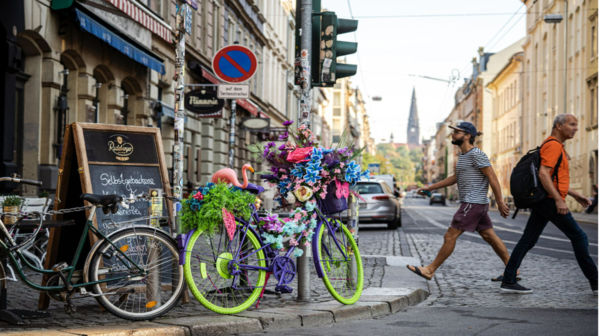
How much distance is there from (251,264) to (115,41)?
9.96 metres

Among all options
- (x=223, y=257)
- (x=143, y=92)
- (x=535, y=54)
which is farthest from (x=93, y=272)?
(x=535, y=54)

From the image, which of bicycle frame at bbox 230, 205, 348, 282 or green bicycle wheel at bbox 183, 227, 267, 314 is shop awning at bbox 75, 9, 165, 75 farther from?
green bicycle wheel at bbox 183, 227, 267, 314

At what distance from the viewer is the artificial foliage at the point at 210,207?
5.85m

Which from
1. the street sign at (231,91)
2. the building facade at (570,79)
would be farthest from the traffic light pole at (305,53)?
the building facade at (570,79)

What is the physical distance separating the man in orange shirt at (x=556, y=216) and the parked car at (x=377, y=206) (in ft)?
39.8

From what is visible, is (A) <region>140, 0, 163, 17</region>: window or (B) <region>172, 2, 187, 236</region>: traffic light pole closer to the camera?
(B) <region>172, 2, 187, 236</region>: traffic light pole

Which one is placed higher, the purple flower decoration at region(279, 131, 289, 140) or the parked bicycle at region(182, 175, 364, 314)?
the purple flower decoration at region(279, 131, 289, 140)

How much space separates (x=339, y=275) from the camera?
22.0ft

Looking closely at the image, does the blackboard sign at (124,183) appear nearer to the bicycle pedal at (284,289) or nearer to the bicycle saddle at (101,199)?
the bicycle saddle at (101,199)

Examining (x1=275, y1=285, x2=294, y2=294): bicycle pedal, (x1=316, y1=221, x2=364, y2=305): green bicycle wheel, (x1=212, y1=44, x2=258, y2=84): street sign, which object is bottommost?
(x1=275, y1=285, x2=294, y2=294): bicycle pedal

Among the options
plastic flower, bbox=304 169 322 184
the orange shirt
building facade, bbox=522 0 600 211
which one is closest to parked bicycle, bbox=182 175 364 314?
plastic flower, bbox=304 169 322 184

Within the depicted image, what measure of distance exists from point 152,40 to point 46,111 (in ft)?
20.1

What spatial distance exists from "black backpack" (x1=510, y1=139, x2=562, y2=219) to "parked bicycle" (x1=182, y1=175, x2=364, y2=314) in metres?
2.17

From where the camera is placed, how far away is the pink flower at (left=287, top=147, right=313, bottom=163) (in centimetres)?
650
